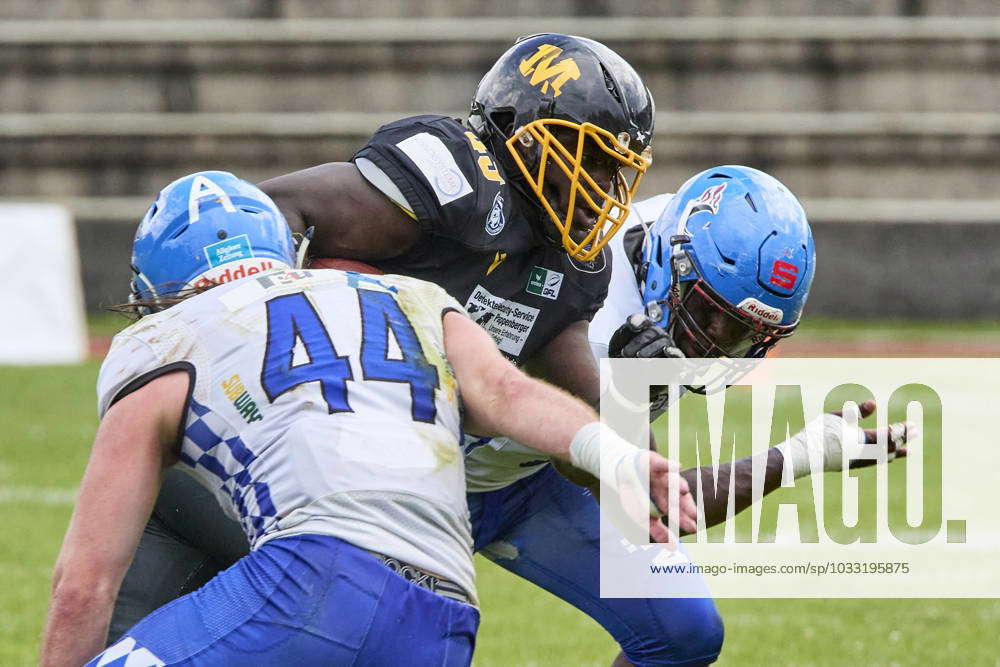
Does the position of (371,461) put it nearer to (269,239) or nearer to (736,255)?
(269,239)

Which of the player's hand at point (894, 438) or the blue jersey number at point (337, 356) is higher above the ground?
the blue jersey number at point (337, 356)

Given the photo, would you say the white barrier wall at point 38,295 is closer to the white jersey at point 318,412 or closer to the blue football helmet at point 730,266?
the blue football helmet at point 730,266

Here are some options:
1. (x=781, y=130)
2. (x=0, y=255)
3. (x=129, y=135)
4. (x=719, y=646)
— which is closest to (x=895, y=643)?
(x=719, y=646)

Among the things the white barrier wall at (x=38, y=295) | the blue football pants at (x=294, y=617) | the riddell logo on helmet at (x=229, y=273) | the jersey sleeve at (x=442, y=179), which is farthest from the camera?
the white barrier wall at (x=38, y=295)

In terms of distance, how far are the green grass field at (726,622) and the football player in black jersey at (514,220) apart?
4.81 feet

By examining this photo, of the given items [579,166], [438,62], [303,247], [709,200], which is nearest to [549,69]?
[579,166]

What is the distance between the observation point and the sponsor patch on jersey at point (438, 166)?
3.44 meters

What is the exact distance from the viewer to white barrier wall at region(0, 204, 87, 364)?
41.1 ft

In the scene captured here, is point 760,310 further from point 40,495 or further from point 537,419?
point 40,495

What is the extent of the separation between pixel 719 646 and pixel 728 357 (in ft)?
2.52

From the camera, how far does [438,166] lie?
3.47 metres

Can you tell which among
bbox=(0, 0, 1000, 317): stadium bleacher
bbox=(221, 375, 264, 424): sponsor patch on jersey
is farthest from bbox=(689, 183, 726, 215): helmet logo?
bbox=(0, 0, 1000, 317): stadium bleacher

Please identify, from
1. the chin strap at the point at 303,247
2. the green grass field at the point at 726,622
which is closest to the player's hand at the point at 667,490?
the chin strap at the point at 303,247

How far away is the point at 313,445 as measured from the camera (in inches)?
96.4
